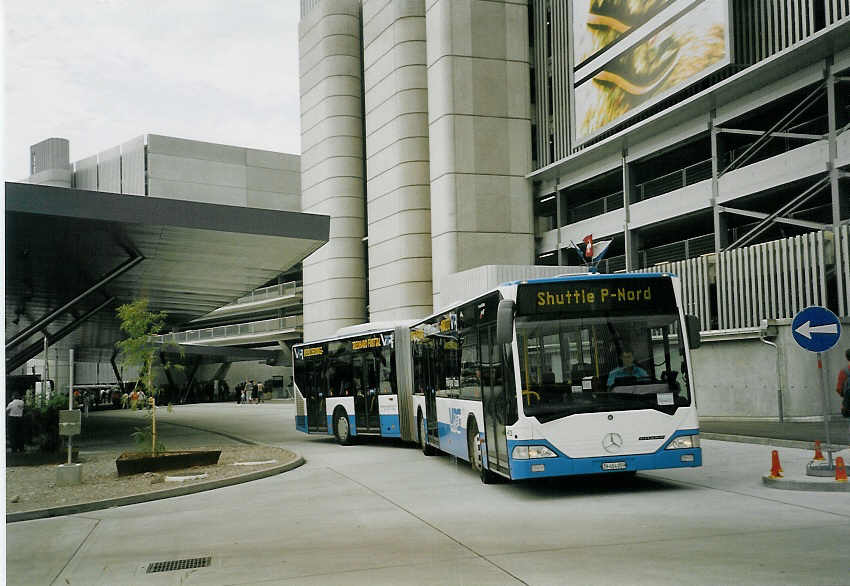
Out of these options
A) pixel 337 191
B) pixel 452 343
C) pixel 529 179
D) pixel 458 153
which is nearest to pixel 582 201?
pixel 529 179

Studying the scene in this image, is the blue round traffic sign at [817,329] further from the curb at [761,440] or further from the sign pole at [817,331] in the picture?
the curb at [761,440]

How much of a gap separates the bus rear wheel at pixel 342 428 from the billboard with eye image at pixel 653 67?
681 inches

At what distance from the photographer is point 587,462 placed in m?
11.8

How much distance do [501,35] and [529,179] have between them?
7.67 m

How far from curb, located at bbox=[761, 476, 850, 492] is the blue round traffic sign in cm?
194

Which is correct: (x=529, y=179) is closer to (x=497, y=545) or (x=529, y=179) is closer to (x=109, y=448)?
(x=109, y=448)

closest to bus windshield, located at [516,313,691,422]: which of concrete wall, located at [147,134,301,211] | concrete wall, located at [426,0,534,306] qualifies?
concrete wall, located at [426,0,534,306]

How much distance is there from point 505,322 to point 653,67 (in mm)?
25001

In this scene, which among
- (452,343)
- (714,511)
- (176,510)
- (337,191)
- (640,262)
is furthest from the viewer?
(337,191)

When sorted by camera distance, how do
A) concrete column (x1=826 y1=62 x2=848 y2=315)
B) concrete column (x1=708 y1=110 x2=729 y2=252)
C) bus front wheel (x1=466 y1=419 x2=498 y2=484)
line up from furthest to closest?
1. concrete column (x1=708 y1=110 x2=729 y2=252)
2. concrete column (x1=826 y1=62 x2=848 y2=315)
3. bus front wheel (x1=466 y1=419 x2=498 y2=484)

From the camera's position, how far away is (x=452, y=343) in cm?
1584

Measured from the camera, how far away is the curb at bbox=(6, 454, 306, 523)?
12695 millimetres

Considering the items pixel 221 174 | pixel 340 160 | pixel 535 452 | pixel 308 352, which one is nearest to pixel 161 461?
pixel 308 352

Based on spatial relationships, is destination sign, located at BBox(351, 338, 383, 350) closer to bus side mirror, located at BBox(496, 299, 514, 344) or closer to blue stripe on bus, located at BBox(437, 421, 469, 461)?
blue stripe on bus, located at BBox(437, 421, 469, 461)
